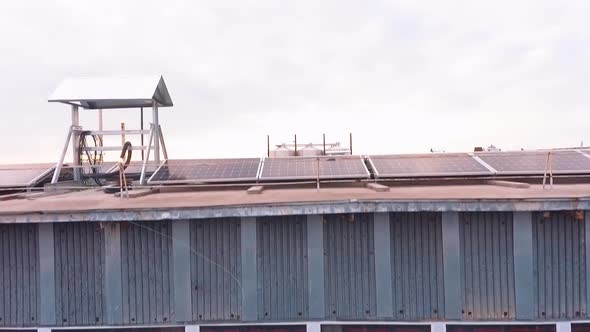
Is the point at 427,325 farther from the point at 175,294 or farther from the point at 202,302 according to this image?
the point at 175,294

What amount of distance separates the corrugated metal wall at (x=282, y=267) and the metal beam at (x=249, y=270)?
0.35ft

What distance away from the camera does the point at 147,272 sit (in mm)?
7992

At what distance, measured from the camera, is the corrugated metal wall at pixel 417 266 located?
25.9ft

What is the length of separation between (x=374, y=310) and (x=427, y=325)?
1152 mm

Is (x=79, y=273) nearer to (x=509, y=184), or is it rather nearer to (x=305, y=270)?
(x=305, y=270)

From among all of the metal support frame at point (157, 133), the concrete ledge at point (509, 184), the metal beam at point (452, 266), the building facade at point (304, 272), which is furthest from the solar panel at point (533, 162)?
the metal support frame at point (157, 133)

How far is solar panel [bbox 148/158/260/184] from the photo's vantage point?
10578mm

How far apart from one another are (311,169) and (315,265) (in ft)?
12.2

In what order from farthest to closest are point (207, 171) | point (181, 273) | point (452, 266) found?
point (207, 171), point (181, 273), point (452, 266)

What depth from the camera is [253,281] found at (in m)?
7.89

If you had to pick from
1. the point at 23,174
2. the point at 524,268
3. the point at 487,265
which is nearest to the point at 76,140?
the point at 23,174

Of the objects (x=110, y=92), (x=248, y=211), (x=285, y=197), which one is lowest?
(x=248, y=211)

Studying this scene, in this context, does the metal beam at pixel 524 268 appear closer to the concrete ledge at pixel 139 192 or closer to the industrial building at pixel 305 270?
the industrial building at pixel 305 270

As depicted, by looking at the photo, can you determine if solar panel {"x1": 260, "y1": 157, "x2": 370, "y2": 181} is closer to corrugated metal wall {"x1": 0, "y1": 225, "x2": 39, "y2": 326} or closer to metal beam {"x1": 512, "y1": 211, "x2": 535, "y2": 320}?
metal beam {"x1": 512, "y1": 211, "x2": 535, "y2": 320}
